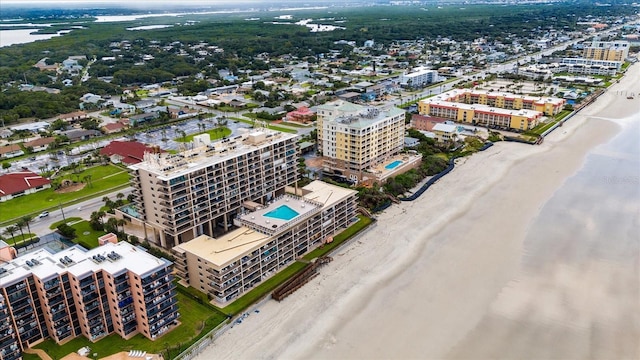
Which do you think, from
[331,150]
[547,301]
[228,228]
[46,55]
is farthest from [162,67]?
[547,301]

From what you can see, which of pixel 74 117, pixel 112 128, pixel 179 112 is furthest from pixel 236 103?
pixel 74 117

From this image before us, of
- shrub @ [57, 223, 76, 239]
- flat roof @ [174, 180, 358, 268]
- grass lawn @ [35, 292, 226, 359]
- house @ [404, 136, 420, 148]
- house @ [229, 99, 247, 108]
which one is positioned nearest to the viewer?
grass lawn @ [35, 292, 226, 359]

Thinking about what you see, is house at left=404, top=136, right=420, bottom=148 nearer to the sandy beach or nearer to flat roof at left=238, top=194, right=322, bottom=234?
the sandy beach

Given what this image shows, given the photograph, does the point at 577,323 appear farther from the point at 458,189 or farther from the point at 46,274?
the point at 46,274

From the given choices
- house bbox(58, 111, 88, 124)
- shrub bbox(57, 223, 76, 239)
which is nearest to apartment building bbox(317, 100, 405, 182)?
shrub bbox(57, 223, 76, 239)

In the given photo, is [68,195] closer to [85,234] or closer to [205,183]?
[85,234]
